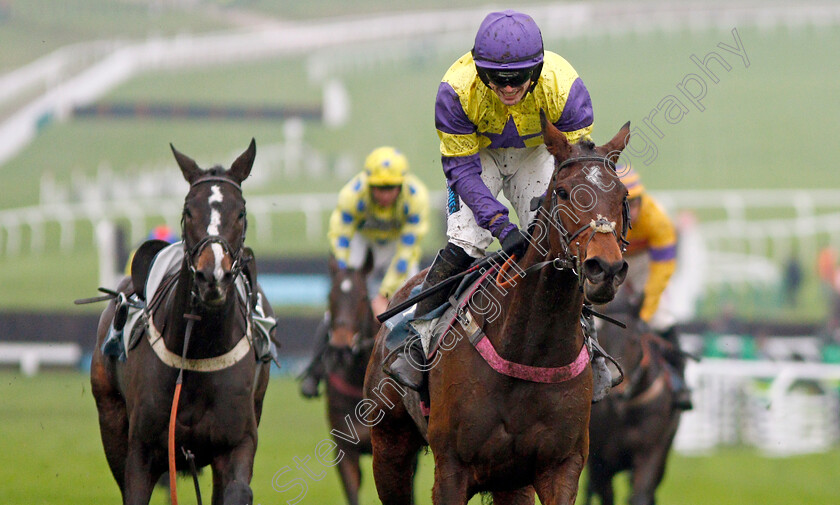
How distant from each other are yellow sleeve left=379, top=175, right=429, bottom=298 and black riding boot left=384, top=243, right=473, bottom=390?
320cm

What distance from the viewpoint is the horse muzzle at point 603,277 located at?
399cm

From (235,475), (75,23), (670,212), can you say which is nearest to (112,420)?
(235,475)

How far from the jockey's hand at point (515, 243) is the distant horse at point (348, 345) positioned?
11.6 feet

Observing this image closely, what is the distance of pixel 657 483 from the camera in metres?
7.88

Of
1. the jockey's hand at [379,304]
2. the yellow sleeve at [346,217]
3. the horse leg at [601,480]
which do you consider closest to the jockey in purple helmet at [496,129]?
the horse leg at [601,480]

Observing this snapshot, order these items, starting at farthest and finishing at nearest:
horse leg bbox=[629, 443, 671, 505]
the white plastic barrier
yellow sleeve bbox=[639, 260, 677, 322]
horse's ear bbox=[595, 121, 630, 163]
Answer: the white plastic barrier → yellow sleeve bbox=[639, 260, 677, 322] → horse leg bbox=[629, 443, 671, 505] → horse's ear bbox=[595, 121, 630, 163]

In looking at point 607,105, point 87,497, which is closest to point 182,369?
point 87,497

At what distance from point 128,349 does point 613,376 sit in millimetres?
2410

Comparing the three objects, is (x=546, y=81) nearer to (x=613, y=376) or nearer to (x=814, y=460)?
(x=613, y=376)

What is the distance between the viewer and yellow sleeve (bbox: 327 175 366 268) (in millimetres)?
8789

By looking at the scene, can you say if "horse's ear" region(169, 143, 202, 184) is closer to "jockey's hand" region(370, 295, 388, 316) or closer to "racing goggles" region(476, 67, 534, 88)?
"racing goggles" region(476, 67, 534, 88)

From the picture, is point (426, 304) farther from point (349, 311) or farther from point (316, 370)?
point (316, 370)

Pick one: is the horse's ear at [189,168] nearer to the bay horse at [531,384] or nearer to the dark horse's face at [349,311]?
the bay horse at [531,384]

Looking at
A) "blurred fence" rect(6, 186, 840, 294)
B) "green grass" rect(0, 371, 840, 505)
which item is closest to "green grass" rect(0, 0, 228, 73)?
"blurred fence" rect(6, 186, 840, 294)
